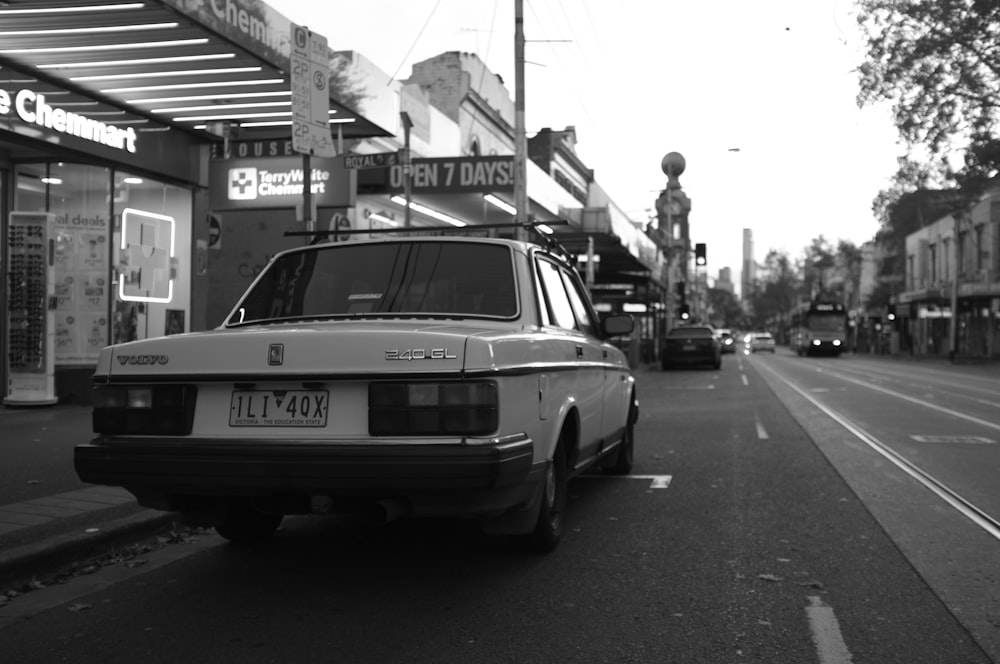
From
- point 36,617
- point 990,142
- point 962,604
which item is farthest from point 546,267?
point 990,142

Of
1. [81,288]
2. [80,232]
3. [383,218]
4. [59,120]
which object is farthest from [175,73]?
[383,218]

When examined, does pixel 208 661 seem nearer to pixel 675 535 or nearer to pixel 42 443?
pixel 675 535

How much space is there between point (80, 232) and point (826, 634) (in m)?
11.5

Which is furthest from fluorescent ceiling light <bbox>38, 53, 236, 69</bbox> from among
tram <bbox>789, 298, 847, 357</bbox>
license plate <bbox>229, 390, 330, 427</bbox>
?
tram <bbox>789, 298, 847, 357</bbox>

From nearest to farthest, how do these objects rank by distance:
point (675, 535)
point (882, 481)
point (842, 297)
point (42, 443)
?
point (675, 535) → point (882, 481) → point (42, 443) → point (842, 297)

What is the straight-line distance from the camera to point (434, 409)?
410cm

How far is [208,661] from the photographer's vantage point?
3.64m

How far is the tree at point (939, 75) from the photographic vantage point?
77.7ft

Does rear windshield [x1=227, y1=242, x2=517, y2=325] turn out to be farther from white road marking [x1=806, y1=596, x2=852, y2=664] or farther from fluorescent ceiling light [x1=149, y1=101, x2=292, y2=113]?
fluorescent ceiling light [x1=149, y1=101, x2=292, y2=113]

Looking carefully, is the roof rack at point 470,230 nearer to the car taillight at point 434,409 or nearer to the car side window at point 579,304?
the car side window at point 579,304

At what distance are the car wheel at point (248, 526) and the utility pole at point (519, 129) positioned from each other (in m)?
11.6

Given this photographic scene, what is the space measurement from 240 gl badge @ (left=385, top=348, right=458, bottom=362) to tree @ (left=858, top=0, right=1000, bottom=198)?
22831 mm

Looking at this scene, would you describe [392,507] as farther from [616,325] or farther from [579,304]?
[616,325]

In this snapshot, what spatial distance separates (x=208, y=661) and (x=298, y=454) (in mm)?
905
